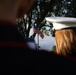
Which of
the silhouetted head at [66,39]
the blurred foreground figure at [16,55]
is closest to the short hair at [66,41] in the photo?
the silhouetted head at [66,39]

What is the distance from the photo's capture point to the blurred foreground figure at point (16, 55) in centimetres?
82

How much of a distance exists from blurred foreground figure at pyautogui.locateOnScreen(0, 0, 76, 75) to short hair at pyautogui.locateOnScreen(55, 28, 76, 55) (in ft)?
7.46

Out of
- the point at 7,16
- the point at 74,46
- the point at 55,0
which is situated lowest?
the point at 74,46

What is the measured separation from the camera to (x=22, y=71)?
82cm

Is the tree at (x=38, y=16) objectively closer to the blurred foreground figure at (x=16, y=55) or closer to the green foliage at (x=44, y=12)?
the green foliage at (x=44, y=12)

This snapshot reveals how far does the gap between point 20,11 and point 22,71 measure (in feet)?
0.66

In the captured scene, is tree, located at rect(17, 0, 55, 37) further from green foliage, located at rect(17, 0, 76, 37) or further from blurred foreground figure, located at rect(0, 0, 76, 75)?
blurred foreground figure, located at rect(0, 0, 76, 75)

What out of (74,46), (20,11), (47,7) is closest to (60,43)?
(74,46)

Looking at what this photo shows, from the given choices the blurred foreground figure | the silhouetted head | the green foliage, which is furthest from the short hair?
the green foliage

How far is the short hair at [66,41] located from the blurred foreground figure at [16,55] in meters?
2.27

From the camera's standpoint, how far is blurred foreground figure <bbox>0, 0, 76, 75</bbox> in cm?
82

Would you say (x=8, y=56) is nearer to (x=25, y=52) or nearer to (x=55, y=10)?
(x=25, y=52)

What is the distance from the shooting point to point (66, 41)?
10.8 feet

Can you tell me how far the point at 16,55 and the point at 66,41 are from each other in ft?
8.12
